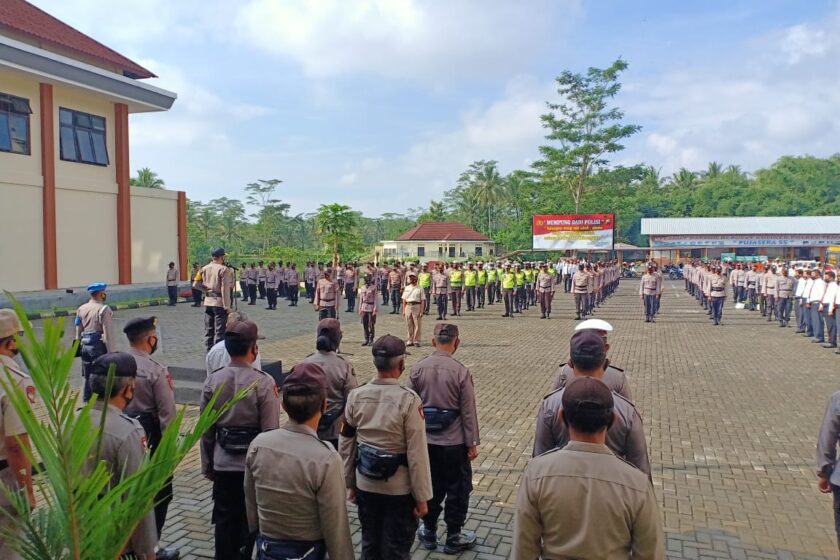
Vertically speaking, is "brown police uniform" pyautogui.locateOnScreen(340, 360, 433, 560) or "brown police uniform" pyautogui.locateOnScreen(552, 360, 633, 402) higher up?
"brown police uniform" pyautogui.locateOnScreen(552, 360, 633, 402)

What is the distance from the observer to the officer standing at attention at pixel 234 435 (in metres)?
3.76

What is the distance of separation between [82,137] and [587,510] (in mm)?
23134

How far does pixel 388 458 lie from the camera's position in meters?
3.40

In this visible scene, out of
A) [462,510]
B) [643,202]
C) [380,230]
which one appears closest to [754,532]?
[462,510]

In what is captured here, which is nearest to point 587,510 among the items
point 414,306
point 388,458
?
point 388,458

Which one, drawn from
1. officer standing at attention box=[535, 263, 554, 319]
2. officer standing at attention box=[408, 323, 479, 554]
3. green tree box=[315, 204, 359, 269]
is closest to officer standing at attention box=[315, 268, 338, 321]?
officer standing at attention box=[535, 263, 554, 319]

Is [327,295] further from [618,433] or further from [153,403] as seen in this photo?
[618,433]

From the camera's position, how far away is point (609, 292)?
29375 mm

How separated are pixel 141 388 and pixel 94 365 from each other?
0.98 meters

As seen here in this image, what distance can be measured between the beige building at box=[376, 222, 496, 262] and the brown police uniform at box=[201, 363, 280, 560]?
55602mm

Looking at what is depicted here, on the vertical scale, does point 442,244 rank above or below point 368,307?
above

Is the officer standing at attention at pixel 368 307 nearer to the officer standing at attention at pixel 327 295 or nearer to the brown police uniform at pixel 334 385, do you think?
the officer standing at attention at pixel 327 295

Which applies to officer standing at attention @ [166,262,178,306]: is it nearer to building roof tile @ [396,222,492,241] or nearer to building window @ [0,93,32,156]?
building window @ [0,93,32,156]

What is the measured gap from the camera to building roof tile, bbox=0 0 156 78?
64.6 feet
